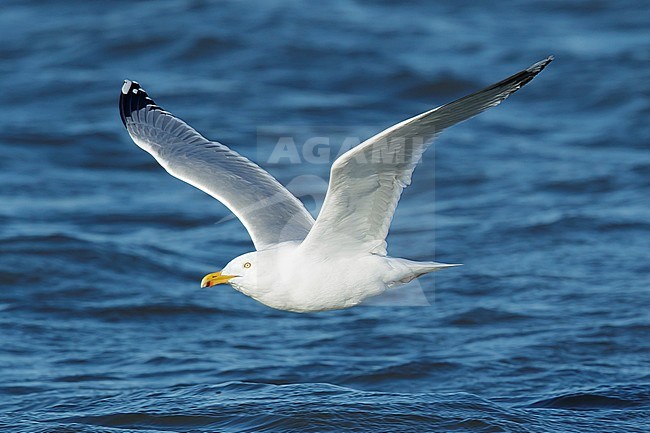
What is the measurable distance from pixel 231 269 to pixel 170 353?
9.38ft

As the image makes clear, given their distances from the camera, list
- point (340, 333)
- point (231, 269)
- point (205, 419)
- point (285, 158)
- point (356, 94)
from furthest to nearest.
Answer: point (356, 94)
point (285, 158)
point (340, 333)
point (205, 419)
point (231, 269)

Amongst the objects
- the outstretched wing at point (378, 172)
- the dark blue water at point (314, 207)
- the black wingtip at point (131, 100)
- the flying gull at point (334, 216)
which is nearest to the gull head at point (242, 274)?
the flying gull at point (334, 216)

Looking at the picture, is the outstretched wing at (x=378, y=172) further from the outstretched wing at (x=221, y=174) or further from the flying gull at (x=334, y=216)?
the outstretched wing at (x=221, y=174)

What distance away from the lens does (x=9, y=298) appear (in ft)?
31.0

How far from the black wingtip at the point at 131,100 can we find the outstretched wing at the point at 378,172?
6.96ft

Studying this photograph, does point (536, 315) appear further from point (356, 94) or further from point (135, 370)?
point (356, 94)

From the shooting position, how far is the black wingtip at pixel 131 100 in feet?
23.9

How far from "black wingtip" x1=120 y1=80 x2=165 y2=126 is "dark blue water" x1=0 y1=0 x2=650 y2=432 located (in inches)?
73.3

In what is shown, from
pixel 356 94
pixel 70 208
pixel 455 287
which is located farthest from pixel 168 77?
pixel 455 287

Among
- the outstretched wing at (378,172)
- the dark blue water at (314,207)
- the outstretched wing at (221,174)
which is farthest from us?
the dark blue water at (314,207)

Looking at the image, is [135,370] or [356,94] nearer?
[135,370]

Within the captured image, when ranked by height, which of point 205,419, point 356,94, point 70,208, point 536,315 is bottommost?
point 205,419

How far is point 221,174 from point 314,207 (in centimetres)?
380

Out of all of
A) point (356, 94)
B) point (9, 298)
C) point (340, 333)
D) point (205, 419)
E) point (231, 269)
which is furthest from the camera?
point (356, 94)
